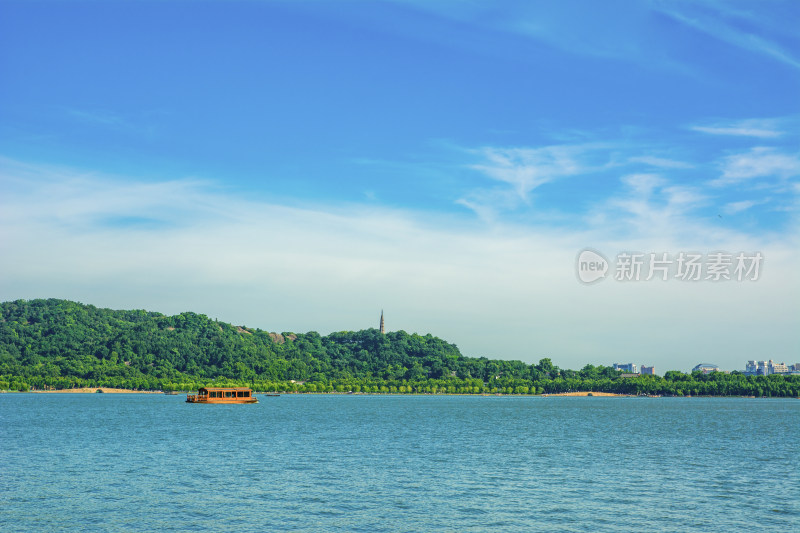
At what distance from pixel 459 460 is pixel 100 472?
113 feet

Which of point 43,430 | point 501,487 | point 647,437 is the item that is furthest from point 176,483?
point 647,437

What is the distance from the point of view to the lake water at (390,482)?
4394cm

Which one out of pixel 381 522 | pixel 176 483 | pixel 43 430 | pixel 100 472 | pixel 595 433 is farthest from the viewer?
pixel 595 433

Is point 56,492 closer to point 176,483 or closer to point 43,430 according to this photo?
point 176,483

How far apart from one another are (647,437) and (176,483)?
75.9 metres

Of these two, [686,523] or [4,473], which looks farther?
[4,473]

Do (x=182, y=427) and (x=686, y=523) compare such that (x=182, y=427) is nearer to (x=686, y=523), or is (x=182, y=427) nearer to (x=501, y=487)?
(x=501, y=487)

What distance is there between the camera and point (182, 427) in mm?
119125

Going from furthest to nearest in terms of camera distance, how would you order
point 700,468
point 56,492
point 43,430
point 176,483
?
1. point 43,430
2. point 700,468
3. point 176,483
4. point 56,492

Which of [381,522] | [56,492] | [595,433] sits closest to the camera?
[381,522]

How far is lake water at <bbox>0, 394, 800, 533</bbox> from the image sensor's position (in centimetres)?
4394

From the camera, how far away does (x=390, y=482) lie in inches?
2325

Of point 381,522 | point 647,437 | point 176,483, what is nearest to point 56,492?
point 176,483

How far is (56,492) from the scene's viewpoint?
5147cm
